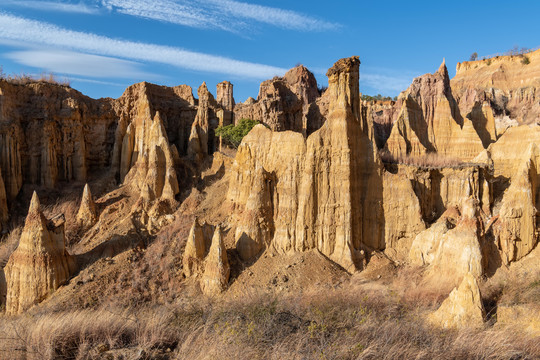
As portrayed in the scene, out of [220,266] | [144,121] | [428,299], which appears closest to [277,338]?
[428,299]

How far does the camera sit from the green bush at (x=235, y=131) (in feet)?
88.1

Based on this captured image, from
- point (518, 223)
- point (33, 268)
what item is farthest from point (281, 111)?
point (33, 268)

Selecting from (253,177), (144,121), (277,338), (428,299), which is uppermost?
(144,121)

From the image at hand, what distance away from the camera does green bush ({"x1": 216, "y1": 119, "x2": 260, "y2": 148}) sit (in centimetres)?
2686

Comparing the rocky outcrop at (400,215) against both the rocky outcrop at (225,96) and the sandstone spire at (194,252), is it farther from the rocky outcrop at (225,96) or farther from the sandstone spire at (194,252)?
the rocky outcrop at (225,96)

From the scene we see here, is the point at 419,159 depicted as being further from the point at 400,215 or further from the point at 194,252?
the point at 194,252

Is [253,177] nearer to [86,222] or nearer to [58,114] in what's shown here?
[86,222]

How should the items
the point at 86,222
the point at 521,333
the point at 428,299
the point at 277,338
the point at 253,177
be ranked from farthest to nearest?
the point at 86,222
the point at 253,177
the point at 428,299
the point at 521,333
the point at 277,338

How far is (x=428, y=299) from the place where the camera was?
1268 centimetres

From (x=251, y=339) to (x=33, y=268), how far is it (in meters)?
13.8

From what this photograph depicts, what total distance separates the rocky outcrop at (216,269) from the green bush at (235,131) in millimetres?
11869

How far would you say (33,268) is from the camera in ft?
53.5

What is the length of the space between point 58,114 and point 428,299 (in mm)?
25321

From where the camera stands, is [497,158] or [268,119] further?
[268,119]
